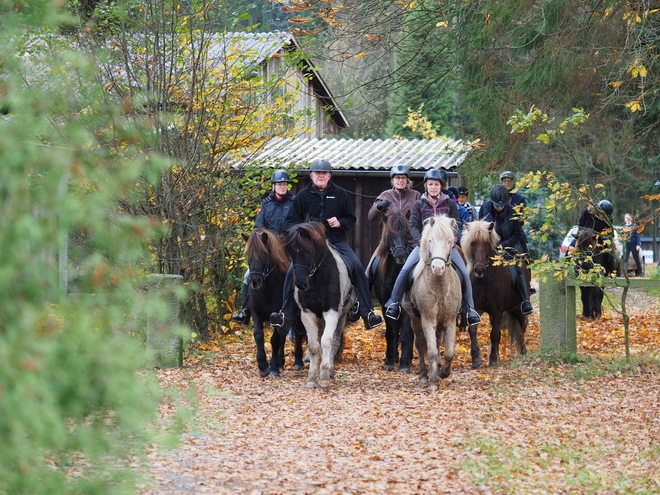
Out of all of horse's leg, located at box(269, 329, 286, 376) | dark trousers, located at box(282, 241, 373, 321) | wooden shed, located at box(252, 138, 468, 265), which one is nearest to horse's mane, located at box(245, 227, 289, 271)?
dark trousers, located at box(282, 241, 373, 321)

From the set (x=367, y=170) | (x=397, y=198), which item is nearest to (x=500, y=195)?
(x=397, y=198)

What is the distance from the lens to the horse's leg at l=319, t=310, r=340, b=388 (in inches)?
411

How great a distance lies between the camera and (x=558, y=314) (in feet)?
38.8

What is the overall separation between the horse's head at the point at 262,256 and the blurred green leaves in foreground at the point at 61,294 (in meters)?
7.57

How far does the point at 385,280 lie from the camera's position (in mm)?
12234

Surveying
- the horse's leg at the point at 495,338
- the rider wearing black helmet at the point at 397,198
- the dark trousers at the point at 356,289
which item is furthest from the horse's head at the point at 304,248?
the horse's leg at the point at 495,338

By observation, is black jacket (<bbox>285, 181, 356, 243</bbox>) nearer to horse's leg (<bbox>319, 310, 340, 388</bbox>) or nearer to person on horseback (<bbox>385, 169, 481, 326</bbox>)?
person on horseback (<bbox>385, 169, 481, 326</bbox>)

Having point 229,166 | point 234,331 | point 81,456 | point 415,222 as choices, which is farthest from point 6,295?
point 234,331

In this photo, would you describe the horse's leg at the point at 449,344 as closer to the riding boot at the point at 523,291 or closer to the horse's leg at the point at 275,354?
the riding boot at the point at 523,291

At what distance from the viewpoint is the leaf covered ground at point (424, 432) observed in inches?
239

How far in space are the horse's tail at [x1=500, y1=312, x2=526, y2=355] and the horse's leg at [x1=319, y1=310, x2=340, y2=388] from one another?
3231 millimetres

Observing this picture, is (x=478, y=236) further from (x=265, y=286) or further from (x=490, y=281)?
(x=265, y=286)

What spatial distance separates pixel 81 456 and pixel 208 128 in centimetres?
955

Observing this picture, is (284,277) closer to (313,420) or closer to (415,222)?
(415,222)
